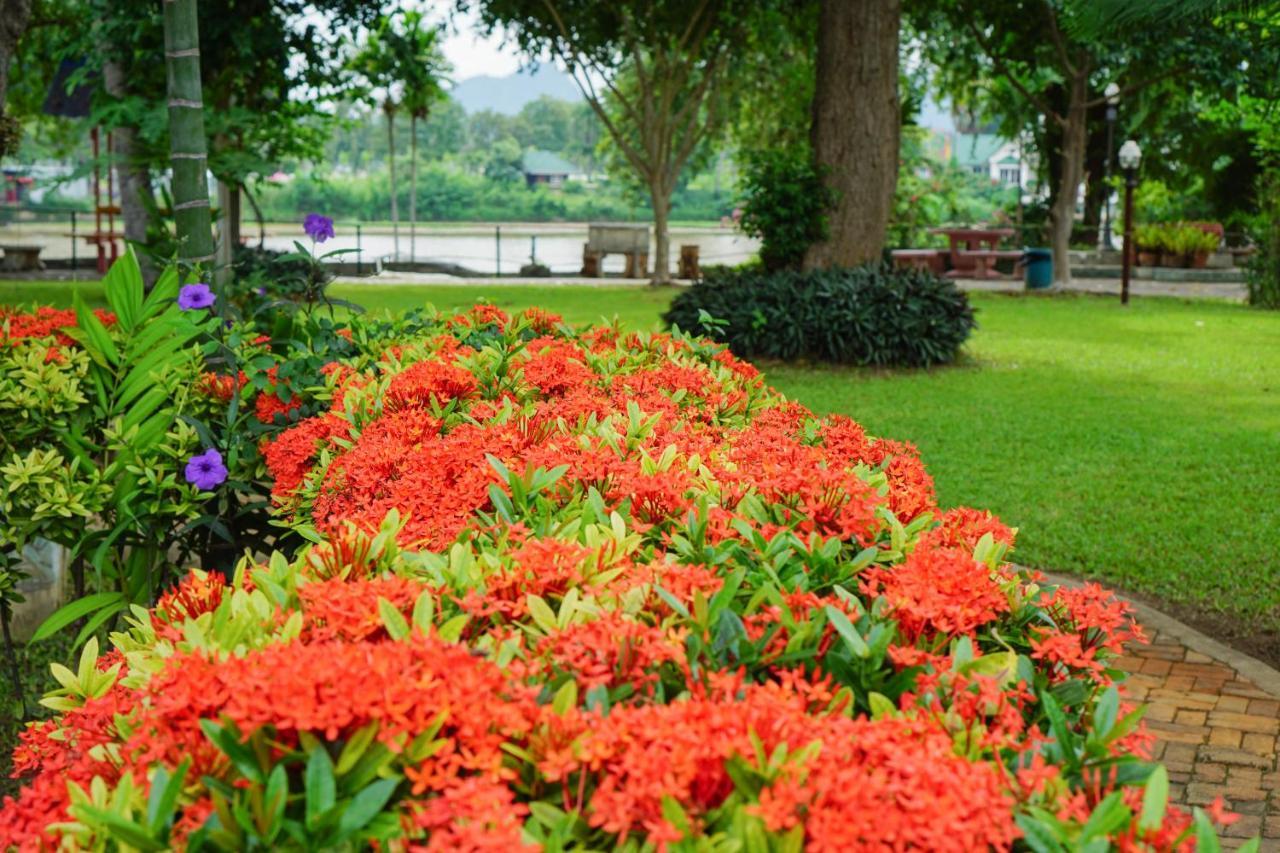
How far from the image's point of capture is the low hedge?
12562 mm

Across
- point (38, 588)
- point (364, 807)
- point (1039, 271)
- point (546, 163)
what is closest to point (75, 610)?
point (38, 588)

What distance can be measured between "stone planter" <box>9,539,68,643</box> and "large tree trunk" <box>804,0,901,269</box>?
9553 millimetres

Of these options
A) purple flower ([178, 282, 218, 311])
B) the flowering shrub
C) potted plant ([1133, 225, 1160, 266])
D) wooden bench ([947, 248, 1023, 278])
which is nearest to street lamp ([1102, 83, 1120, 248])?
potted plant ([1133, 225, 1160, 266])

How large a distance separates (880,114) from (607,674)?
1258 centimetres

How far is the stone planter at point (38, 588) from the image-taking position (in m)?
5.50

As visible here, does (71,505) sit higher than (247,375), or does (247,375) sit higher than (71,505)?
(247,375)

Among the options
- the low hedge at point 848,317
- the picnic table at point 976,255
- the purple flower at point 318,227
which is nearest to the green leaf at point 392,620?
the purple flower at point 318,227

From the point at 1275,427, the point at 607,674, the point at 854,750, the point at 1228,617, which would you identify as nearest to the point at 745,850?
the point at 854,750

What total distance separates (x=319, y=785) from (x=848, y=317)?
1140cm

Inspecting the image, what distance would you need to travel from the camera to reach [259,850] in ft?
4.64

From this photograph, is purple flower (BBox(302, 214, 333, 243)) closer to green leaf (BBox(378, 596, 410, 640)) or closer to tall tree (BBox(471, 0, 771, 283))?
green leaf (BBox(378, 596, 410, 640))

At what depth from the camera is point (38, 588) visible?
18.2ft

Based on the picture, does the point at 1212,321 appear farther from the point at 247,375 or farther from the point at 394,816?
the point at 394,816

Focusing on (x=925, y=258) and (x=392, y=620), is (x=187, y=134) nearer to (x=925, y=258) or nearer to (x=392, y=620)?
(x=392, y=620)
